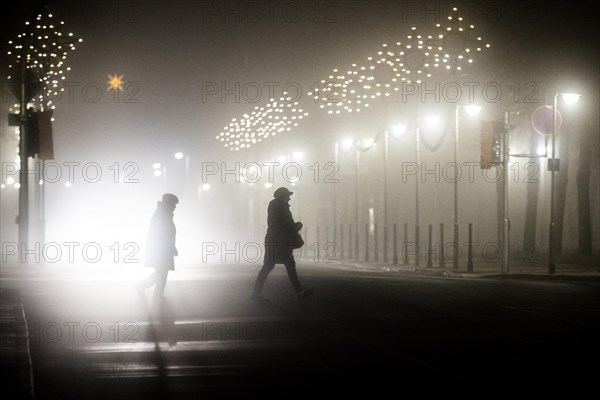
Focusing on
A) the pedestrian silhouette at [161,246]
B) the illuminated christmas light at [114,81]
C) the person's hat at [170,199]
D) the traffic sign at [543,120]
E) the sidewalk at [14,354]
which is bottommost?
the sidewalk at [14,354]

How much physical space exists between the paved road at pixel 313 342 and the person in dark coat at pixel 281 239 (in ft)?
1.62

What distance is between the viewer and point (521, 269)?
34375 millimetres

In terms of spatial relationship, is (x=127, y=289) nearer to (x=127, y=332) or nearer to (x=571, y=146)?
(x=127, y=332)

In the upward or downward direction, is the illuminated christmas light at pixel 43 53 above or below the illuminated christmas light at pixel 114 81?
above

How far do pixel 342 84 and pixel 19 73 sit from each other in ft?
46.4

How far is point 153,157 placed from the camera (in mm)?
118500

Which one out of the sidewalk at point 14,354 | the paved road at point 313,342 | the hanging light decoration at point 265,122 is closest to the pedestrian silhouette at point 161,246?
the paved road at point 313,342

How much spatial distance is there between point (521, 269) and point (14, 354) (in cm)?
2419

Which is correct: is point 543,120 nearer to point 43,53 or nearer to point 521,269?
point 521,269

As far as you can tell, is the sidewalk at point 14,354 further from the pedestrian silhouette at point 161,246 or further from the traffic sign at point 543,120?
the traffic sign at point 543,120

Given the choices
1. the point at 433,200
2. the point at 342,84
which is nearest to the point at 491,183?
the point at 433,200

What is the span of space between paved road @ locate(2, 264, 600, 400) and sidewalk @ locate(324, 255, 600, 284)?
7.20m

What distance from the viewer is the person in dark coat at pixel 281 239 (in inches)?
755

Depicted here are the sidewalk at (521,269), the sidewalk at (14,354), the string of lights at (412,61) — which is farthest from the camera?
the string of lights at (412,61)
